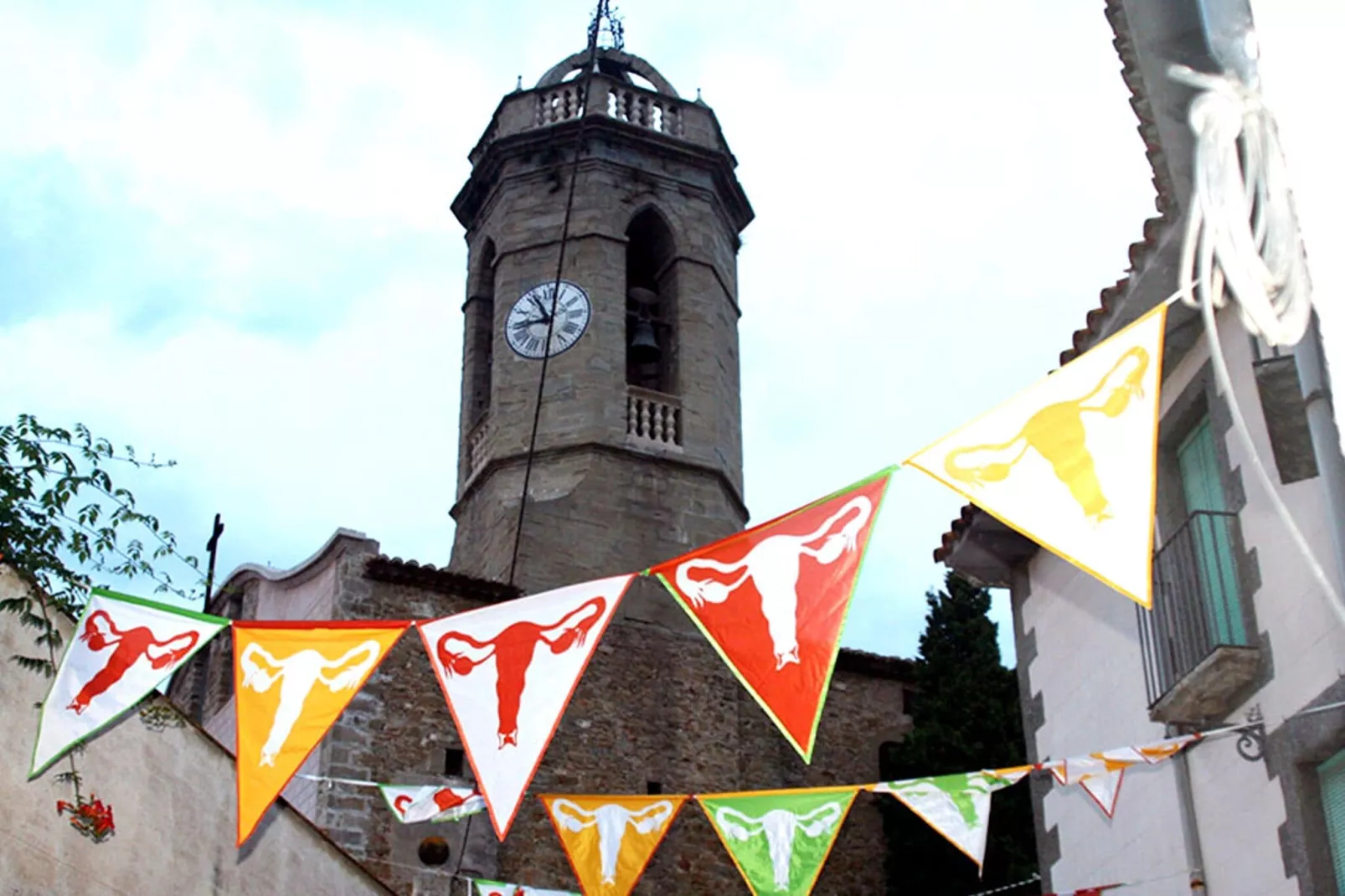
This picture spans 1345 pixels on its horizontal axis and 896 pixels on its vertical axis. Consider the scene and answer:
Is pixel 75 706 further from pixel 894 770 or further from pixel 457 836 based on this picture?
pixel 894 770

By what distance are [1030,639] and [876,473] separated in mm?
4188

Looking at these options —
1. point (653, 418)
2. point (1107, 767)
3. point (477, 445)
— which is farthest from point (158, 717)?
point (477, 445)

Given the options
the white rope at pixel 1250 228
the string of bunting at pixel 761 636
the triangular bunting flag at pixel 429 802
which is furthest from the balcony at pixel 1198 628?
the triangular bunting flag at pixel 429 802

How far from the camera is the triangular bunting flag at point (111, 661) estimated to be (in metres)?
7.70

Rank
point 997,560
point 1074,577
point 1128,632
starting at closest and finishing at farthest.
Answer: point 1128,632 → point 1074,577 → point 997,560

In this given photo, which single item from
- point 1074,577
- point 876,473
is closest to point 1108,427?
point 876,473

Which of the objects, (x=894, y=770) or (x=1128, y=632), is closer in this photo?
(x=1128, y=632)

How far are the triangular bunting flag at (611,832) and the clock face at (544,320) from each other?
10327mm

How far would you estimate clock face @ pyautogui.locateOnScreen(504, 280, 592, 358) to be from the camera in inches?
797

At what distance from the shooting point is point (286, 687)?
7.78 m

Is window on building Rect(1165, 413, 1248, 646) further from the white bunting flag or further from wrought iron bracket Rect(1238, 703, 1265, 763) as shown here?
the white bunting flag

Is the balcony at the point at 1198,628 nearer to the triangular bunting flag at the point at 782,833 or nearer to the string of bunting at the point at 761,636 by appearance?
the string of bunting at the point at 761,636

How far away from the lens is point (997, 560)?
434 inches

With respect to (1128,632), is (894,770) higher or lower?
higher
